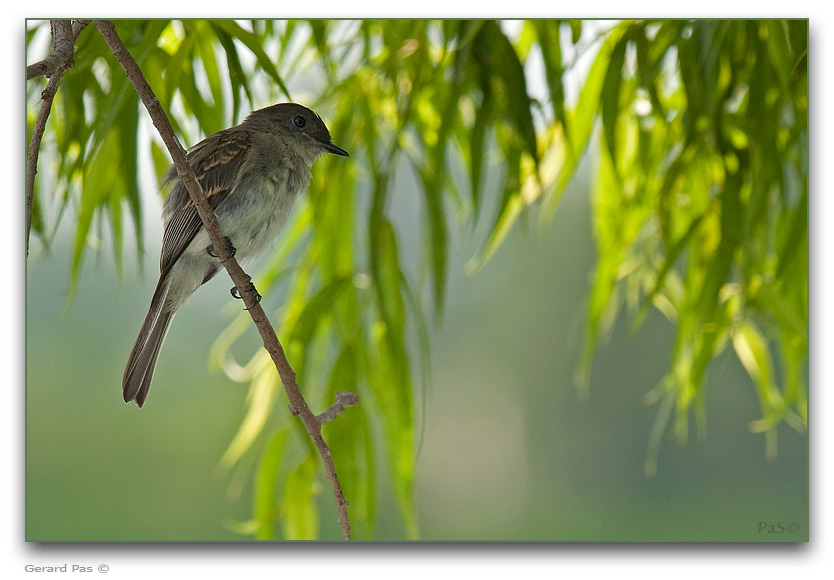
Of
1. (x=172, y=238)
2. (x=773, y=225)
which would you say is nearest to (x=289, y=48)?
(x=172, y=238)

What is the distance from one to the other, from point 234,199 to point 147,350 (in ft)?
0.85

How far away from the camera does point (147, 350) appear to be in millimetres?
1293

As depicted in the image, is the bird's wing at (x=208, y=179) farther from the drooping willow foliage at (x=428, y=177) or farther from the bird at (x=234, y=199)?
the drooping willow foliage at (x=428, y=177)

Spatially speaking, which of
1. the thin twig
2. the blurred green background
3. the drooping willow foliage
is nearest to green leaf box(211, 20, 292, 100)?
the drooping willow foliage

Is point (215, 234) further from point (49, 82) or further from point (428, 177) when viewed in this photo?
point (428, 177)

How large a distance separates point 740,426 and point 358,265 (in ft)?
2.88

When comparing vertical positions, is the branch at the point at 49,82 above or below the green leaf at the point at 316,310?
above

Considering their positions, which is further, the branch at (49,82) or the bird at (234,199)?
the bird at (234,199)

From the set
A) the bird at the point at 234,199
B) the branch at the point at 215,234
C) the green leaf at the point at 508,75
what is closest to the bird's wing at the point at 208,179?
the bird at the point at 234,199

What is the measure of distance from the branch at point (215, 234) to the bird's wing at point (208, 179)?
0.70 feet

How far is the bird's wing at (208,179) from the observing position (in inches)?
52.7

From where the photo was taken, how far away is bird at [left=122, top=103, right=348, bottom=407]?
1.32m

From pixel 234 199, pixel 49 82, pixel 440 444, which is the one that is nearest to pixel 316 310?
pixel 234 199

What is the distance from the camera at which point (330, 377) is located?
5.23 feet
